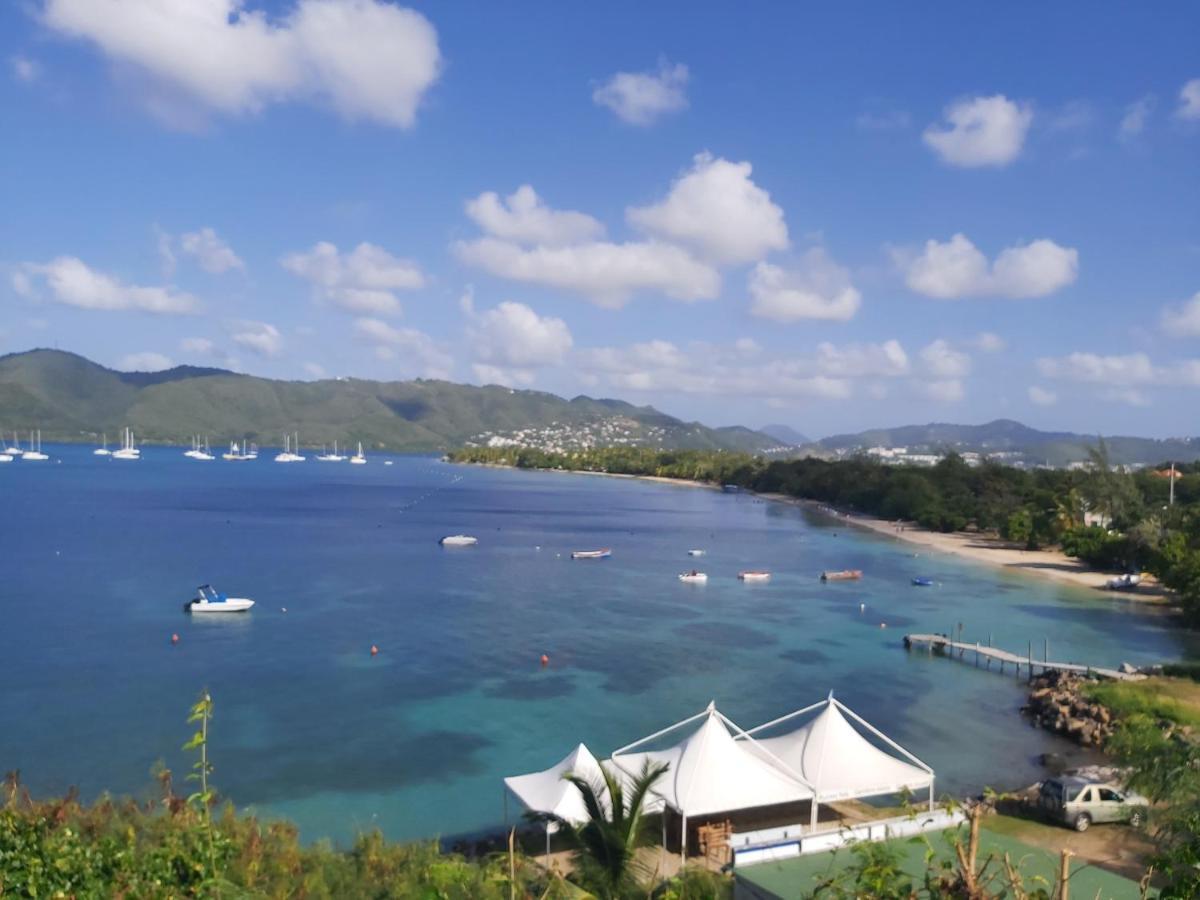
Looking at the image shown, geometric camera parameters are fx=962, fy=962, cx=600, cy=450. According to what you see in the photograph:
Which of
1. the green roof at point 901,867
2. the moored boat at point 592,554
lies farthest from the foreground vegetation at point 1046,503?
the green roof at point 901,867

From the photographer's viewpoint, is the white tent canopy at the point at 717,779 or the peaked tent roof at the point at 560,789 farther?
the white tent canopy at the point at 717,779

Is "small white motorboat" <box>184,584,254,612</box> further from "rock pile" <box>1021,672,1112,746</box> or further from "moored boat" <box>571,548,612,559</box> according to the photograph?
"rock pile" <box>1021,672,1112,746</box>

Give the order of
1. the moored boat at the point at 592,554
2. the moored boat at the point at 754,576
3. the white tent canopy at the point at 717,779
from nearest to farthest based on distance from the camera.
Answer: the white tent canopy at the point at 717,779 < the moored boat at the point at 754,576 < the moored boat at the point at 592,554

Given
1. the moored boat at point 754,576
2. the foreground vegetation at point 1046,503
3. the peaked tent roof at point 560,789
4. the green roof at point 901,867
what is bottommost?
the moored boat at point 754,576

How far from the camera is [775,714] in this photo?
26.8 m

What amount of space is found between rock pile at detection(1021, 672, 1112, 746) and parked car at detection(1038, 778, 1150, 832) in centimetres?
712

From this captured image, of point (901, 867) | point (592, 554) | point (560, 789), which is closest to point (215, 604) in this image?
point (592, 554)

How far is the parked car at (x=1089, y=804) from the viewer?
17391mm

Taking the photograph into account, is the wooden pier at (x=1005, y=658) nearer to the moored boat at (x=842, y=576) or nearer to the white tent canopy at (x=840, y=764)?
the white tent canopy at (x=840, y=764)

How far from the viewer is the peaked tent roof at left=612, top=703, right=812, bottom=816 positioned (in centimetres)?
1605

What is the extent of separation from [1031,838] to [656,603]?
91.8 feet

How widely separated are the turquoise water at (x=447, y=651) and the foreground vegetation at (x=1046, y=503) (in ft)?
20.4

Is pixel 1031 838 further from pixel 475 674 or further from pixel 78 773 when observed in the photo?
pixel 78 773

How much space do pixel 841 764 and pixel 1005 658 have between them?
60.1 ft
